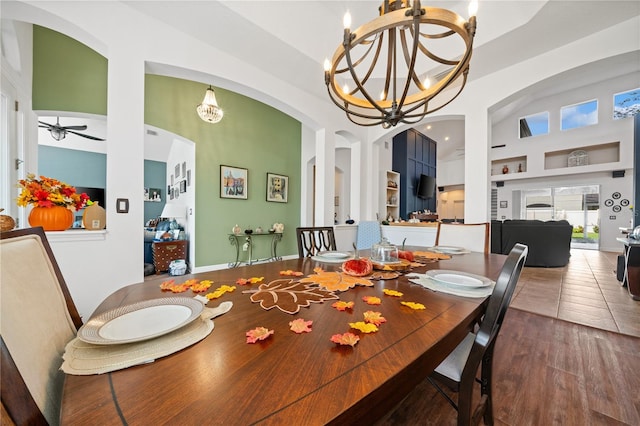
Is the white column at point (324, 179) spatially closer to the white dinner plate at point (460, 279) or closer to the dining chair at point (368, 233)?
the dining chair at point (368, 233)

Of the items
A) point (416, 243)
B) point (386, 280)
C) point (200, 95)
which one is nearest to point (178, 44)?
point (200, 95)

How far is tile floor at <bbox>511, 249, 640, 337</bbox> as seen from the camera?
2.34 metres

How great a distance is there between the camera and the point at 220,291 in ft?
3.29

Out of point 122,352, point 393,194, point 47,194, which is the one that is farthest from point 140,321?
point 393,194

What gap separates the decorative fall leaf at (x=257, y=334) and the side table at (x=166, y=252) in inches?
167

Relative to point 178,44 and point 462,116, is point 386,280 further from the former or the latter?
point 462,116

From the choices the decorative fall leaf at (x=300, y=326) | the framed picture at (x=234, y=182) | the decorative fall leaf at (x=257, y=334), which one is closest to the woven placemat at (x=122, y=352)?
the decorative fall leaf at (x=257, y=334)

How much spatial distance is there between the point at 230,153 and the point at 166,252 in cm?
211

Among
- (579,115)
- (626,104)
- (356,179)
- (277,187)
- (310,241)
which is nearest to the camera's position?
(310,241)

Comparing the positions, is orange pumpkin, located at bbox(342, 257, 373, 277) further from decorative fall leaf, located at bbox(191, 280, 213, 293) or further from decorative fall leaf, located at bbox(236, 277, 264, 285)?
decorative fall leaf, located at bbox(191, 280, 213, 293)

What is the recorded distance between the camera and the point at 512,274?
0.79 metres

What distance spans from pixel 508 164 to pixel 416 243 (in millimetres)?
7923

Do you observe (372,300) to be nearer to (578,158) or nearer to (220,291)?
(220,291)

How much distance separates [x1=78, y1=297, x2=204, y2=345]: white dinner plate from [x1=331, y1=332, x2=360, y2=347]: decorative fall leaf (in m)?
0.41
